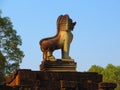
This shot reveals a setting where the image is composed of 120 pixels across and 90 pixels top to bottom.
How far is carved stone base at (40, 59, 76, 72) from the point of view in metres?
14.5

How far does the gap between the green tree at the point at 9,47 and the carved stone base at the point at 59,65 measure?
570 inches

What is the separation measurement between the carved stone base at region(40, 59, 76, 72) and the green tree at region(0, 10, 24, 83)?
14470mm

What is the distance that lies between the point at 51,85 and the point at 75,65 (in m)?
1.55

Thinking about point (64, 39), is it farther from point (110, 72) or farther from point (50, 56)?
point (110, 72)

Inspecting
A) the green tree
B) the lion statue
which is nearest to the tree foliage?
the green tree

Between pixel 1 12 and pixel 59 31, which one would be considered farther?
pixel 1 12

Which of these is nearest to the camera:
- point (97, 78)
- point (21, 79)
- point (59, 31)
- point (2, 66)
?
point (21, 79)

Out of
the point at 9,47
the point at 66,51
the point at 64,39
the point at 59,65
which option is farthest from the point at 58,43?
the point at 9,47

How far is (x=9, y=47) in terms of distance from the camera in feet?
96.8

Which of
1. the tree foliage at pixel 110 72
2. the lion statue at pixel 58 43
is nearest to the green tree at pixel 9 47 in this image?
the lion statue at pixel 58 43

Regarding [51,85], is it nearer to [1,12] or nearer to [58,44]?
[58,44]

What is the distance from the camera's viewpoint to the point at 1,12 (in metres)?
30.6

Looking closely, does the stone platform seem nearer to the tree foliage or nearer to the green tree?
the green tree

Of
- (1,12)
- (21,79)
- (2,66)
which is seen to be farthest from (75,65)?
(1,12)
